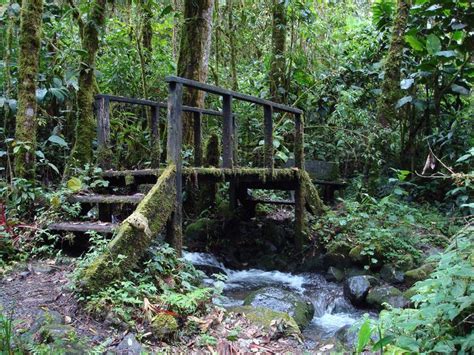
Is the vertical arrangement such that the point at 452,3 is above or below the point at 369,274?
above

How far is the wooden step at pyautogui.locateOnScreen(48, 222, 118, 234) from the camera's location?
417cm

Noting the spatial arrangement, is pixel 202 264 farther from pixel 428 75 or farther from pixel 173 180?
pixel 428 75

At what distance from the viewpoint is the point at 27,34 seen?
5082mm

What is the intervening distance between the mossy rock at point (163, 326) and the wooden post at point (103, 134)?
3.13 meters

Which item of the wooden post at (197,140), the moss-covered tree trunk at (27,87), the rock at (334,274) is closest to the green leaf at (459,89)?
the rock at (334,274)

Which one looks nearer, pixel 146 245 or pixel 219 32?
pixel 146 245

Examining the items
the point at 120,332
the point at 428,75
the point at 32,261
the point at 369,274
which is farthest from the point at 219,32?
the point at 120,332

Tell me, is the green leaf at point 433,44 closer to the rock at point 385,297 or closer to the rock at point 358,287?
the rock at point 358,287

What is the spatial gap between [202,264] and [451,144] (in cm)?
504

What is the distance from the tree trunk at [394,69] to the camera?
29.9 feet

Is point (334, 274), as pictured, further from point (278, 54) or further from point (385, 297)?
point (278, 54)

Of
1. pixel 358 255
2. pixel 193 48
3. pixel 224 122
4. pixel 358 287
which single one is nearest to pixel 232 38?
pixel 193 48

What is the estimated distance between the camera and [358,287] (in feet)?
18.7

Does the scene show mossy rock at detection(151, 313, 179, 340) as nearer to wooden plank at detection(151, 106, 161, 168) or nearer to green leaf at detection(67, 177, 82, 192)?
green leaf at detection(67, 177, 82, 192)
